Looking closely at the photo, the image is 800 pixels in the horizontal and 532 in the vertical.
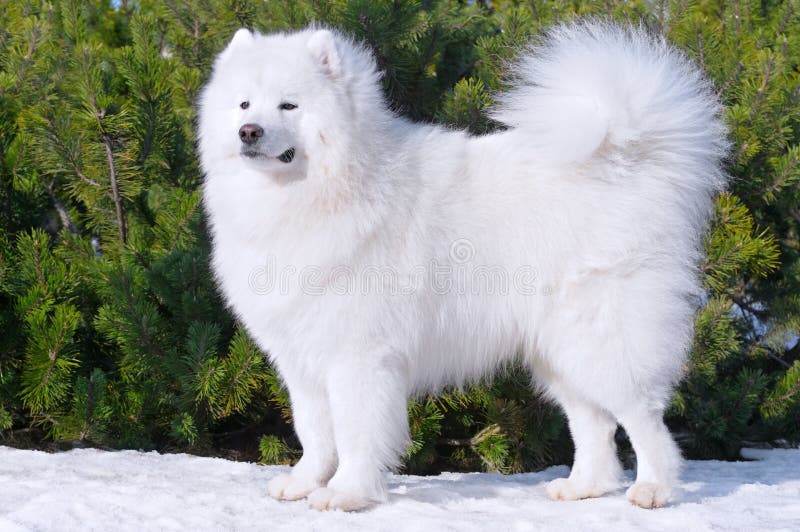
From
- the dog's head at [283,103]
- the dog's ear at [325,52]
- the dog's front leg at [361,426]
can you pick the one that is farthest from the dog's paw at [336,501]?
the dog's ear at [325,52]

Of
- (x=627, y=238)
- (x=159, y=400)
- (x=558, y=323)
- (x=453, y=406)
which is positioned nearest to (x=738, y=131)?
(x=627, y=238)

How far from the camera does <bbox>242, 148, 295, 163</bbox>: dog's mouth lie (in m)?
3.21

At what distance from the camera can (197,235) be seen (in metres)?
4.55

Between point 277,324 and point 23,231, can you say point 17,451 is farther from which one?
point 277,324

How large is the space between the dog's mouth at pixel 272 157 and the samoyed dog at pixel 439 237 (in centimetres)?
1

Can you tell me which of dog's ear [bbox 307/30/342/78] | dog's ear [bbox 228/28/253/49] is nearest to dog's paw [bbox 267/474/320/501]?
dog's ear [bbox 307/30/342/78]

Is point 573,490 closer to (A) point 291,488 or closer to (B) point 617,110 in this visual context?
(A) point 291,488

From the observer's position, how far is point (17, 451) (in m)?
4.09

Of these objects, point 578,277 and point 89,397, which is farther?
point 89,397

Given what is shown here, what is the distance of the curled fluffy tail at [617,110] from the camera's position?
3391 millimetres

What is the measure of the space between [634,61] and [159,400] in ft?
9.97

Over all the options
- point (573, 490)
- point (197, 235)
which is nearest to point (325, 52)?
point (197, 235)

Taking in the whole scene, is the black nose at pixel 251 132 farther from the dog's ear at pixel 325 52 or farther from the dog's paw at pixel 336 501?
the dog's paw at pixel 336 501

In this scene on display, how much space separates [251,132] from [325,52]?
22.1 inches
